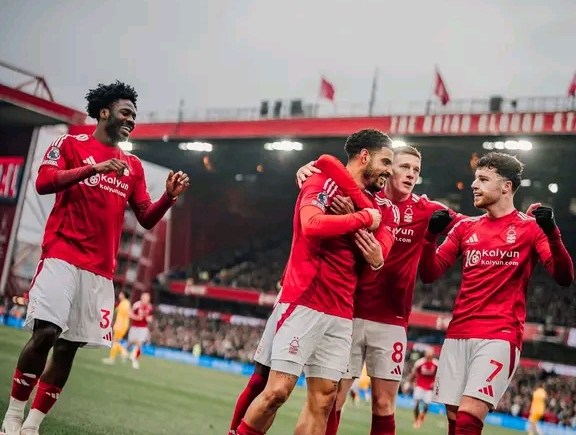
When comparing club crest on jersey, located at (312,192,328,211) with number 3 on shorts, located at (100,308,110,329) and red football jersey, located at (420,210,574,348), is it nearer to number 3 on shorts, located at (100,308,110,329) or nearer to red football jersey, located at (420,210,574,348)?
red football jersey, located at (420,210,574,348)

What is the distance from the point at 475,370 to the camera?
5.11 meters

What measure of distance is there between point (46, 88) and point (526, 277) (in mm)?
27414

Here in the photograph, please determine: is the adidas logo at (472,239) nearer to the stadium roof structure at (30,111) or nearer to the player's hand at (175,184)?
the player's hand at (175,184)

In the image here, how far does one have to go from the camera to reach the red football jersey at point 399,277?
5602 mm

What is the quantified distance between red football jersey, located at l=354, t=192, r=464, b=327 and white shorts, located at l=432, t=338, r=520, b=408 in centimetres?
48

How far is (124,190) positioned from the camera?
5414 millimetres

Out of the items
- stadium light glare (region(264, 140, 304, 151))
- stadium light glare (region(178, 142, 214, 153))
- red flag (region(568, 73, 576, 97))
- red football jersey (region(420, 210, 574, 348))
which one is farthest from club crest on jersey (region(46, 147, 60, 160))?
stadium light glare (region(178, 142, 214, 153))

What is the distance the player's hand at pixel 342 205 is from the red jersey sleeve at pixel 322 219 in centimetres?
5

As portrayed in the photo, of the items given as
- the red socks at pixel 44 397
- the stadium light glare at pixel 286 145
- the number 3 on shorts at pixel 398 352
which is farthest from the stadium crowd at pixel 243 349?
the red socks at pixel 44 397

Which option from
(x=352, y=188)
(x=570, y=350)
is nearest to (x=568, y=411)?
(x=570, y=350)

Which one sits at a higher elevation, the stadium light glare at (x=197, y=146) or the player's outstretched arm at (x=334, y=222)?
the stadium light glare at (x=197, y=146)

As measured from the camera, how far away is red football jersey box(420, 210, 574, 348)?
5.16m

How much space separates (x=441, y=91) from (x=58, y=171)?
2046cm

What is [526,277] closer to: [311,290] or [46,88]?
[311,290]
